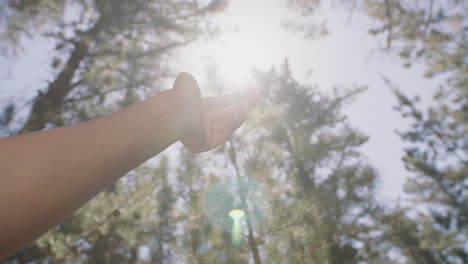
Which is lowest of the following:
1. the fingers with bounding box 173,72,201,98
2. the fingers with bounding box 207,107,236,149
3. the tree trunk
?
the fingers with bounding box 207,107,236,149

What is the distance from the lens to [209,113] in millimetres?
969

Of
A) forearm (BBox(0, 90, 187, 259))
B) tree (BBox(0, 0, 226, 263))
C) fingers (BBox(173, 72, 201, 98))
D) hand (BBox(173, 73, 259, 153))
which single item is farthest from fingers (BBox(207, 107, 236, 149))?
tree (BBox(0, 0, 226, 263))

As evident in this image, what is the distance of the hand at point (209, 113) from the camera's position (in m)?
0.84

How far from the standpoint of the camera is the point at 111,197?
15.0 ft

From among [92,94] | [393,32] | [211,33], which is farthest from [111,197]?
[393,32]

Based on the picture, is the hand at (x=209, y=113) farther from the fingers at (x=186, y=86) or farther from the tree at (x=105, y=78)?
the tree at (x=105, y=78)

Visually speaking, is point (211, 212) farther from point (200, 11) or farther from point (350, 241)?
point (350, 241)

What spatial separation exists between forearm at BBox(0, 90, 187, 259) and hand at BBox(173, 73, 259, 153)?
16cm

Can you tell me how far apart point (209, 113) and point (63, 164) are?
1.73ft

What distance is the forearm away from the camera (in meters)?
0.48

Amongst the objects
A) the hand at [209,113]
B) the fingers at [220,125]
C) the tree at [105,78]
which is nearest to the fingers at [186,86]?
the hand at [209,113]

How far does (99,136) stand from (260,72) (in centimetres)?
1185

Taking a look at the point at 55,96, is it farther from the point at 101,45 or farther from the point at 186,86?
the point at 186,86

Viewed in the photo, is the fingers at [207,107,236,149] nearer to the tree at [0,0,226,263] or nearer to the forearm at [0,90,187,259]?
the forearm at [0,90,187,259]
